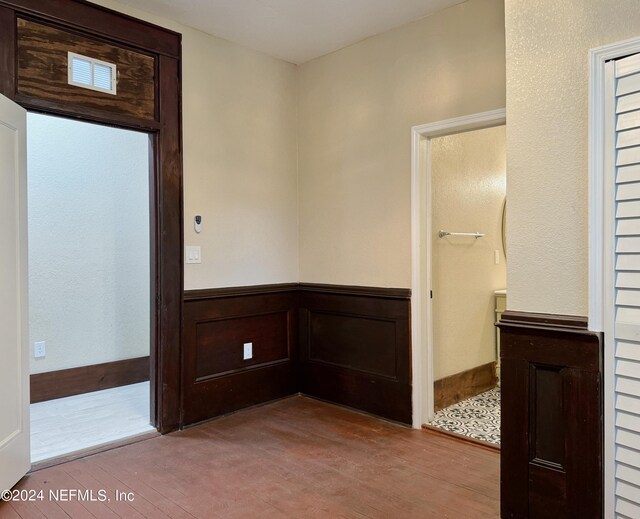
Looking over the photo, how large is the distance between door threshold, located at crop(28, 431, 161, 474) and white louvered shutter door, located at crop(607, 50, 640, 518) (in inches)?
103

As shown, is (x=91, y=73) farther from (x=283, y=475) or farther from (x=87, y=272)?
(x=283, y=475)

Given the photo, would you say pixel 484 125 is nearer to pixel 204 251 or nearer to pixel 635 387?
pixel 635 387

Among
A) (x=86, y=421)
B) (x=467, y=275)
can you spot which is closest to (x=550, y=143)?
(x=467, y=275)

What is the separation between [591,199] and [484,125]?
1.30 m

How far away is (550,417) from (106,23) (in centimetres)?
317

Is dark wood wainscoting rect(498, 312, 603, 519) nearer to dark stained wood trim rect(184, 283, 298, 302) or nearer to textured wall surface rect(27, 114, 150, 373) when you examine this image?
dark stained wood trim rect(184, 283, 298, 302)

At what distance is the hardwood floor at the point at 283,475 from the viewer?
225 centimetres

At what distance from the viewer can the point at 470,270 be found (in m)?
3.98

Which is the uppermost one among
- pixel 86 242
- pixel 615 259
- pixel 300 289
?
pixel 86 242

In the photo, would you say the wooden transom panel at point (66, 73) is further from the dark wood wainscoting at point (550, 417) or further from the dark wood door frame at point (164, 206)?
the dark wood wainscoting at point (550, 417)

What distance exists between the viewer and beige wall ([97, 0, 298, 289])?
3357mm

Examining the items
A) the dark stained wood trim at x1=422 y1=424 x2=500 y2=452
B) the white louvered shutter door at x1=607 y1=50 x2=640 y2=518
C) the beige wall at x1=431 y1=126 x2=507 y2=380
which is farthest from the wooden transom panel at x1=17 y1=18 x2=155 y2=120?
the dark stained wood trim at x1=422 y1=424 x2=500 y2=452

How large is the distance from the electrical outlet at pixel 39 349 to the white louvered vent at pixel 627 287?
3.97 meters

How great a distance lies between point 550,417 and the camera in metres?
1.92
